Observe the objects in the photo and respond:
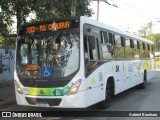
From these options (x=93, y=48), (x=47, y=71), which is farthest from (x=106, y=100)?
(x=47, y=71)

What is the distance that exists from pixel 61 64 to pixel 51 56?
1.32 ft

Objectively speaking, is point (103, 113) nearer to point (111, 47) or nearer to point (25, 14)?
point (111, 47)

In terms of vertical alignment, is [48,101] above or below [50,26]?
below

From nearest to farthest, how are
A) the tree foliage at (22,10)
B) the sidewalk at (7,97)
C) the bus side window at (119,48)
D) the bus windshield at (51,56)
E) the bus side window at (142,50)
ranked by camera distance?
the bus windshield at (51,56)
the tree foliage at (22,10)
the sidewalk at (7,97)
the bus side window at (119,48)
the bus side window at (142,50)

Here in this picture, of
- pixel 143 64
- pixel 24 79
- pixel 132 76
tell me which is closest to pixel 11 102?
pixel 24 79

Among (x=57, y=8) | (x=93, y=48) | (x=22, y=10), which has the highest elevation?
(x=57, y=8)

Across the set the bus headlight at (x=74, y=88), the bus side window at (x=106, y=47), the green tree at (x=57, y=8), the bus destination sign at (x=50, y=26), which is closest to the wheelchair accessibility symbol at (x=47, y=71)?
the bus headlight at (x=74, y=88)

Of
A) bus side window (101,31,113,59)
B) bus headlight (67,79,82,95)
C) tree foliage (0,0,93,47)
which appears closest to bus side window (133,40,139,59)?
tree foliage (0,0,93,47)

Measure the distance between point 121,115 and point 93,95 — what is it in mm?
1090

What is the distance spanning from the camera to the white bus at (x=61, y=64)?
827cm

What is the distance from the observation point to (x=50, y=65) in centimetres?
848

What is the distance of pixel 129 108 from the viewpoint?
1036 cm

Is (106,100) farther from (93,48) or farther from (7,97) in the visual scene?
(7,97)

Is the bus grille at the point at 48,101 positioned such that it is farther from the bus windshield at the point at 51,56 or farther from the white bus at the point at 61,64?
the bus windshield at the point at 51,56
